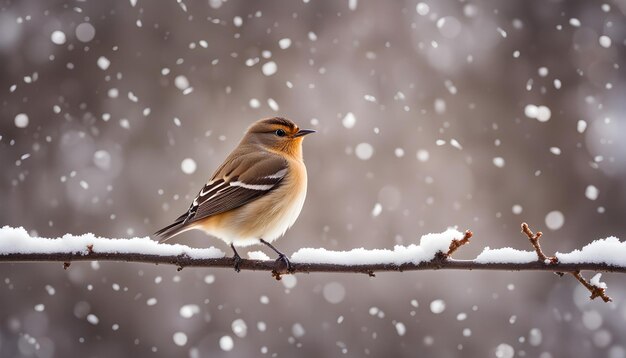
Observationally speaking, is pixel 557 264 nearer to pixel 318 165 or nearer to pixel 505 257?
pixel 505 257

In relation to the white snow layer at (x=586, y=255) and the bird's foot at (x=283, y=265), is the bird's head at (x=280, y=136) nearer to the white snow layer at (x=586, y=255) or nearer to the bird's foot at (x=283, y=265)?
the bird's foot at (x=283, y=265)

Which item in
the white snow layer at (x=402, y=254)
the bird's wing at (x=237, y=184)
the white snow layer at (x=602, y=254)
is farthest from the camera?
the bird's wing at (x=237, y=184)

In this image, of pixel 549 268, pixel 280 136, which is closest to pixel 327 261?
pixel 549 268

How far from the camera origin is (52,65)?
412 inches

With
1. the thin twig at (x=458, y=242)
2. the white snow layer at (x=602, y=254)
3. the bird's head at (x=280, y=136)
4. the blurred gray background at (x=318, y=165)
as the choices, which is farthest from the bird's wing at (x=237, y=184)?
the blurred gray background at (x=318, y=165)

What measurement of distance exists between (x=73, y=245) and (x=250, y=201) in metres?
1.69

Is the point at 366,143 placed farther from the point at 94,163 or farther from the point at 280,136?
the point at 280,136

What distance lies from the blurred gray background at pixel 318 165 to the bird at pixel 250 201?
14.9 ft

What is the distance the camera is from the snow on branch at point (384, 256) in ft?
9.60

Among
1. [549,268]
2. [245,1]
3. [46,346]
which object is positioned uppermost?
[245,1]

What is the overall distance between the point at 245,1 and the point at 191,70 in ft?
6.37

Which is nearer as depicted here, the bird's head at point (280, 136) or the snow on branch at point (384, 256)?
the snow on branch at point (384, 256)

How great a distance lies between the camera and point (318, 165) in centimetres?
1112

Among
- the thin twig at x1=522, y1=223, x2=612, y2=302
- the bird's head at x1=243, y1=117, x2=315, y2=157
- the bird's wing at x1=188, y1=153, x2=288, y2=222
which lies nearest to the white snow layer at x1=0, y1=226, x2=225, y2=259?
the bird's wing at x1=188, y1=153, x2=288, y2=222
